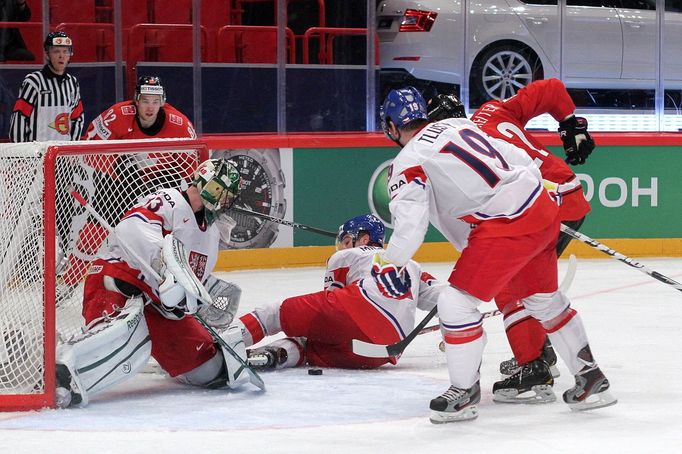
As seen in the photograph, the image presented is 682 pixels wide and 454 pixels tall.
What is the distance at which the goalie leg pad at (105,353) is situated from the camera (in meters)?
3.96

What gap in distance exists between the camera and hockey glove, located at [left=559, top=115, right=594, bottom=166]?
4684mm

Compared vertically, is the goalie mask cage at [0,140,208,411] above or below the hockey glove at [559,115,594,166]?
below

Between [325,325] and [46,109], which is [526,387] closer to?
[325,325]

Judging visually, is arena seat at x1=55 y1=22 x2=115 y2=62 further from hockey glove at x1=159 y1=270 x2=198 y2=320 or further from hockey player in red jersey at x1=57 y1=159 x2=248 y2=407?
hockey glove at x1=159 y1=270 x2=198 y2=320

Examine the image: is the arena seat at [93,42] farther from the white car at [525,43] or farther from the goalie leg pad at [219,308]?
the goalie leg pad at [219,308]

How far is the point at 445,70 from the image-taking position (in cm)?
807

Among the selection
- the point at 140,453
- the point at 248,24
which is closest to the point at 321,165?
the point at 248,24

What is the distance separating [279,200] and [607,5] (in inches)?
103

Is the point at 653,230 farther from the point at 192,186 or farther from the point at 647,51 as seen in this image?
the point at 192,186

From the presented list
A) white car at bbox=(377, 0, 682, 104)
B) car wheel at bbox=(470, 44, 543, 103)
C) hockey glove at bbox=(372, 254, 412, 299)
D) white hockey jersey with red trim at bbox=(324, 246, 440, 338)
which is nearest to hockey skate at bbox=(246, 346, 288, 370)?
white hockey jersey with red trim at bbox=(324, 246, 440, 338)

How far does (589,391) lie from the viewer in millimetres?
3947

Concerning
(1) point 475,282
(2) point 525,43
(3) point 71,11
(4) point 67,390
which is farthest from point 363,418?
(2) point 525,43

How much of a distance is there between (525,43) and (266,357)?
424 centimetres

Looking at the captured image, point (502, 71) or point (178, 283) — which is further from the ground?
point (502, 71)
